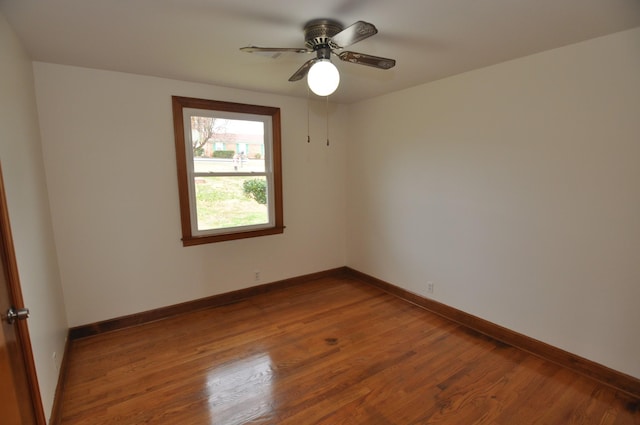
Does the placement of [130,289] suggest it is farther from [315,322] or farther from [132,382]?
[315,322]

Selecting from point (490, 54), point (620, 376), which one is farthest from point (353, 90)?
point (620, 376)

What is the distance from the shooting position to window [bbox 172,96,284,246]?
3.18 meters

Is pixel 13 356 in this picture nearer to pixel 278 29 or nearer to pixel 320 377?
pixel 320 377

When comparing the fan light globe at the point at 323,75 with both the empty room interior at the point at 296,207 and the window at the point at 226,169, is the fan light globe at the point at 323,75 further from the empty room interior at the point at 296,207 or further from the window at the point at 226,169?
the window at the point at 226,169

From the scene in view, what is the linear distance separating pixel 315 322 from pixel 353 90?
2.60 m

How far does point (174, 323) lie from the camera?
3.11 metres

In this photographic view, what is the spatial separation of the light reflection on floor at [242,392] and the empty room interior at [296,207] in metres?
0.02

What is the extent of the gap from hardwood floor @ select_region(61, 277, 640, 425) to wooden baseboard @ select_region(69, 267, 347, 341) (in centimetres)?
8

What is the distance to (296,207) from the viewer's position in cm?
401

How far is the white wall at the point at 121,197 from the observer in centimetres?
261

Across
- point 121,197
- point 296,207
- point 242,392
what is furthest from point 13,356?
point 296,207

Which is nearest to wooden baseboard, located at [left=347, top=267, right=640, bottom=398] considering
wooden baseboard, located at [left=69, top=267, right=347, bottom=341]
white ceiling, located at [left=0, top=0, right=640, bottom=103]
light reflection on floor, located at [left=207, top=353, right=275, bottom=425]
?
wooden baseboard, located at [left=69, top=267, right=347, bottom=341]

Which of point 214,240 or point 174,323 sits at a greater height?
point 214,240

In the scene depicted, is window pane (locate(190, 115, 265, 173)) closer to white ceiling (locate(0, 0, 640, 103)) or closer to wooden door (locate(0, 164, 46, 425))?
white ceiling (locate(0, 0, 640, 103))
